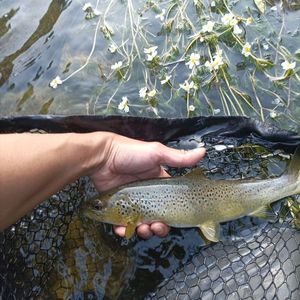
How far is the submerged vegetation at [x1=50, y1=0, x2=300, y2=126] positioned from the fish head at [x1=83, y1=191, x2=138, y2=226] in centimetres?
112

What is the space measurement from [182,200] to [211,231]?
0.26 metres

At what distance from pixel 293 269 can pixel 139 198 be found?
94cm

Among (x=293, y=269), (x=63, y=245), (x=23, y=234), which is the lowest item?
(x=293, y=269)

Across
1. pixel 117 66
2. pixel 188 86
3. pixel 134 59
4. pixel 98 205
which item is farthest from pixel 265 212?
pixel 134 59

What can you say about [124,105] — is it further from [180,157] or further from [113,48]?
[180,157]

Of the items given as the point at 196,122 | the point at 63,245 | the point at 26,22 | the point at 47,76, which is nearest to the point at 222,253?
the point at 196,122

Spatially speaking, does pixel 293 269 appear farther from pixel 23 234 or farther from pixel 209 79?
pixel 209 79

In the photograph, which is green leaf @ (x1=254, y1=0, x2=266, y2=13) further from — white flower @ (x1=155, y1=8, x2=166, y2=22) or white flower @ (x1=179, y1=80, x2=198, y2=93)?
white flower @ (x1=179, y1=80, x2=198, y2=93)

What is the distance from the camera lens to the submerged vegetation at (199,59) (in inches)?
156

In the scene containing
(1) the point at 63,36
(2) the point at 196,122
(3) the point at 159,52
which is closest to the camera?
(2) the point at 196,122

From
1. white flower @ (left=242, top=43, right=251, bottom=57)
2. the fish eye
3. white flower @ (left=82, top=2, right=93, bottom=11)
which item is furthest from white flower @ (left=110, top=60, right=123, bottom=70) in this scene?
the fish eye

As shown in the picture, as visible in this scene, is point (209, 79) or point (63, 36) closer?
point (209, 79)

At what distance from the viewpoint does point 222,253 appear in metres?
2.90

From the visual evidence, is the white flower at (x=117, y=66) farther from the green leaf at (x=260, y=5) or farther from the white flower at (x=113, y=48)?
the green leaf at (x=260, y=5)
